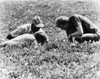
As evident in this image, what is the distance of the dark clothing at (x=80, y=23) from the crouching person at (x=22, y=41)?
1236 millimetres

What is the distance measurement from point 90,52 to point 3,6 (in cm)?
836

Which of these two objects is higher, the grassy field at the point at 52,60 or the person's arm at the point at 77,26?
the person's arm at the point at 77,26

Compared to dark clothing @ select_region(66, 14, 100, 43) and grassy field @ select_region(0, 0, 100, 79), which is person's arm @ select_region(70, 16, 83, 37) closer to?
dark clothing @ select_region(66, 14, 100, 43)

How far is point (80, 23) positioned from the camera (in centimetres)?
761

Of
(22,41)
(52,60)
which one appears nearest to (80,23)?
(22,41)

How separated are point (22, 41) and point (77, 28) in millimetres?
1698

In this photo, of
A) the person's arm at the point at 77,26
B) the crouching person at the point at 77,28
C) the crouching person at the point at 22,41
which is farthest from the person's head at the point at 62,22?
the crouching person at the point at 22,41

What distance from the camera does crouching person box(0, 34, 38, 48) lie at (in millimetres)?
7211

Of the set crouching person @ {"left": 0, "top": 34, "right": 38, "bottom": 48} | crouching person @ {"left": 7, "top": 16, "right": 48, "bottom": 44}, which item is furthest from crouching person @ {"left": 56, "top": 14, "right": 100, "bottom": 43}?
crouching person @ {"left": 0, "top": 34, "right": 38, "bottom": 48}

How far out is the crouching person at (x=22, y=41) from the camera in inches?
284

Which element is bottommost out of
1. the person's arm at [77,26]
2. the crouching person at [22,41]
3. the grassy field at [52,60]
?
the grassy field at [52,60]

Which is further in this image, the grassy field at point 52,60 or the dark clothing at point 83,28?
the dark clothing at point 83,28

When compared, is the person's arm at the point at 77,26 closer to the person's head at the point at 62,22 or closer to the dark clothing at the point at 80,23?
the dark clothing at the point at 80,23

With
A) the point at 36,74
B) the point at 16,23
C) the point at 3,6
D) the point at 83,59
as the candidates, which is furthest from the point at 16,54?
the point at 3,6
